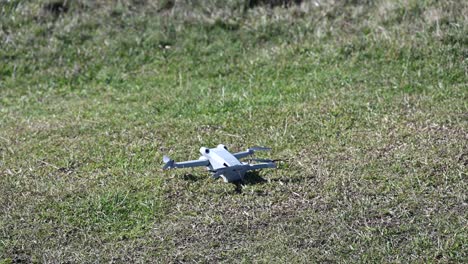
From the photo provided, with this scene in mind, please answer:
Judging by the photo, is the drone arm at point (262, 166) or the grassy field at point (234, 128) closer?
the grassy field at point (234, 128)

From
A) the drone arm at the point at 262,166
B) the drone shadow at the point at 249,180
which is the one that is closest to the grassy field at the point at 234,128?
the drone shadow at the point at 249,180

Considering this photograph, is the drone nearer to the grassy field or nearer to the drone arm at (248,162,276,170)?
the drone arm at (248,162,276,170)

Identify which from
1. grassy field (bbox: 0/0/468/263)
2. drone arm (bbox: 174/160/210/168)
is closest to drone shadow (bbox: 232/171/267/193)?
grassy field (bbox: 0/0/468/263)

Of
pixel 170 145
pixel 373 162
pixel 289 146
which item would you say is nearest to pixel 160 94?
pixel 170 145

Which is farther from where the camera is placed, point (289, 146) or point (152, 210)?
point (289, 146)

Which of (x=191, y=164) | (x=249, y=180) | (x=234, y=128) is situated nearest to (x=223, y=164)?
(x=191, y=164)

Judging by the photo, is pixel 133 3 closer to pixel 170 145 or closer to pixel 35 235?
pixel 170 145

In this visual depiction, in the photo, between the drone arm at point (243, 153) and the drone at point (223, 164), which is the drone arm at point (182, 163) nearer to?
the drone at point (223, 164)

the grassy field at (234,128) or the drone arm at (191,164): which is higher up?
the drone arm at (191,164)

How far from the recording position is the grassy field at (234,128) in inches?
191

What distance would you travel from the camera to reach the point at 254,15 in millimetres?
9320

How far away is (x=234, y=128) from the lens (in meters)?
6.77

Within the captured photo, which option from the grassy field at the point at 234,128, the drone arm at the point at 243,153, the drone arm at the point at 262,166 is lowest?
the grassy field at the point at 234,128

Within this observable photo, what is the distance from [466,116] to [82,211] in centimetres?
330
